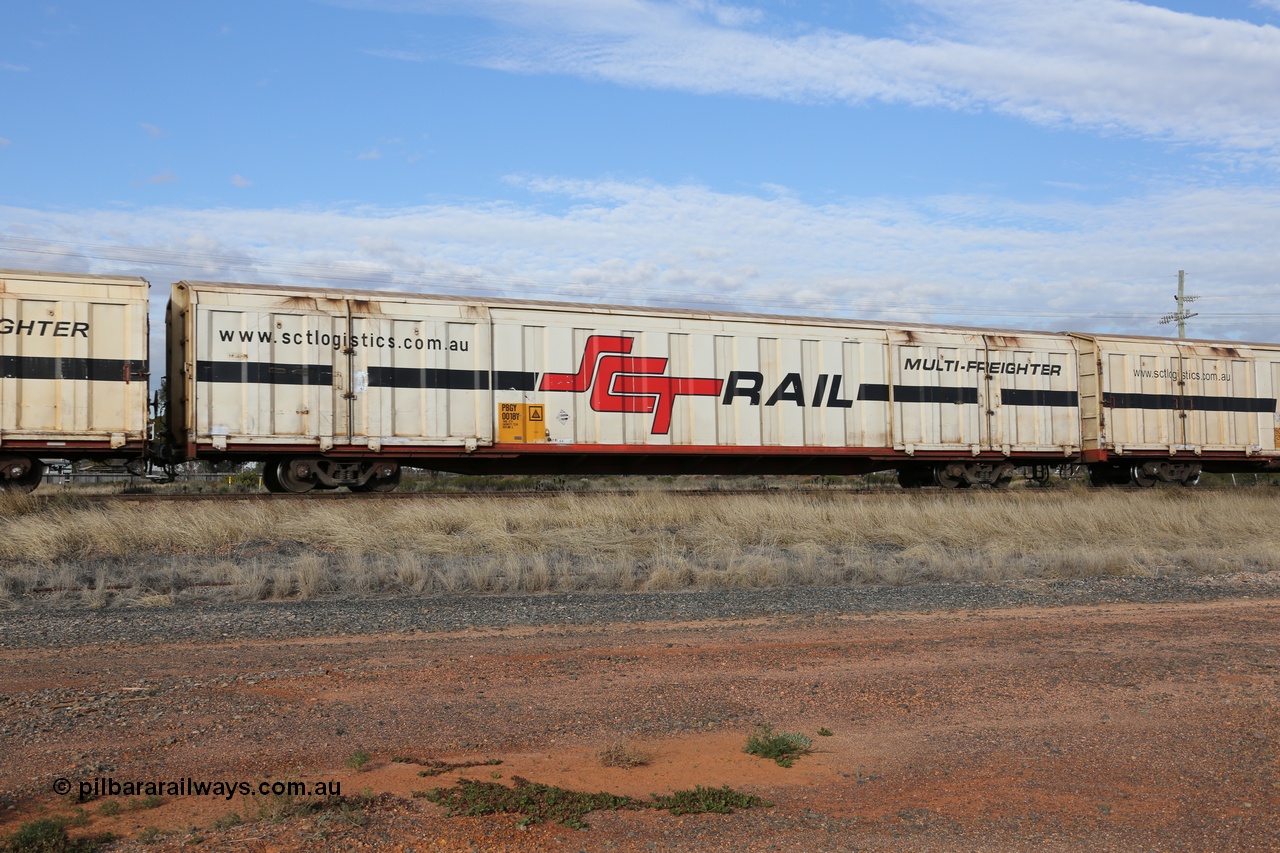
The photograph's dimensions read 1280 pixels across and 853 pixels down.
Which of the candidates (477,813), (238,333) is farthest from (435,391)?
(477,813)

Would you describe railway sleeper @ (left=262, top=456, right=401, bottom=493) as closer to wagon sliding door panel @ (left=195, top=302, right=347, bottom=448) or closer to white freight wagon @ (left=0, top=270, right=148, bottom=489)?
wagon sliding door panel @ (left=195, top=302, right=347, bottom=448)

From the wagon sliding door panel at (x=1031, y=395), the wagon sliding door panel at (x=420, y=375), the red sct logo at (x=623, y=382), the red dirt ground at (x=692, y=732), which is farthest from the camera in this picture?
the wagon sliding door panel at (x=1031, y=395)

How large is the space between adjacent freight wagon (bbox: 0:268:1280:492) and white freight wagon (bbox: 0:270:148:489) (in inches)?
4.5

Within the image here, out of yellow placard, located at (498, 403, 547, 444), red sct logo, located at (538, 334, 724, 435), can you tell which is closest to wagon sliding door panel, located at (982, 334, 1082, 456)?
red sct logo, located at (538, 334, 724, 435)

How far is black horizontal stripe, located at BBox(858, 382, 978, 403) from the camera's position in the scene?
742 inches

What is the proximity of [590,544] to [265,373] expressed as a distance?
6.57 m

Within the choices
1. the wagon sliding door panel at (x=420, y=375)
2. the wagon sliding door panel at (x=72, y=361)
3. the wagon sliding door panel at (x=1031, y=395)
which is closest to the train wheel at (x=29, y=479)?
the wagon sliding door panel at (x=72, y=361)

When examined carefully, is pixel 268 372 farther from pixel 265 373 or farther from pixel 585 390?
pixel 585 390

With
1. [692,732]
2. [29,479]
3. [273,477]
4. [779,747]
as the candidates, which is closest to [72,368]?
[29,479]

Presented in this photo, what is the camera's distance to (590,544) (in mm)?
11875

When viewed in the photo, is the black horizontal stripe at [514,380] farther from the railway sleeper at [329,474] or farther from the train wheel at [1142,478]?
the train wheel at [1142,478]

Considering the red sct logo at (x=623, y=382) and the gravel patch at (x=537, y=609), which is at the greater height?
the red sct logo at (x=623, y=382)

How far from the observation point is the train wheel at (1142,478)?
840 inches

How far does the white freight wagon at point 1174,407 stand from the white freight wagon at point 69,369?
18.5 m
